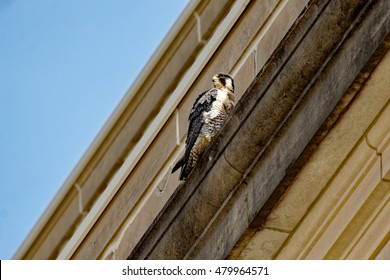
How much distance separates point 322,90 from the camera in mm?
17953

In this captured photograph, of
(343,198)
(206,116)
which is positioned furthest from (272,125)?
(206,116)

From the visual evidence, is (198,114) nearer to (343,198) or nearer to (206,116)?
(206,116)

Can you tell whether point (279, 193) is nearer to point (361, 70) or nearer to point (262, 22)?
point (361, 70)

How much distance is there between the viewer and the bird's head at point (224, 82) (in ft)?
65.8

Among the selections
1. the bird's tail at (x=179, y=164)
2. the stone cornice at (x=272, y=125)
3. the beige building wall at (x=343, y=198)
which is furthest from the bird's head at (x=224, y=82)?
the beige building wall at (x=343, y=198)

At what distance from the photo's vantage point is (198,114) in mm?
19938

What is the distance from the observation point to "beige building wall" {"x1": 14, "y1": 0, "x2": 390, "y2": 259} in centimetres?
1758

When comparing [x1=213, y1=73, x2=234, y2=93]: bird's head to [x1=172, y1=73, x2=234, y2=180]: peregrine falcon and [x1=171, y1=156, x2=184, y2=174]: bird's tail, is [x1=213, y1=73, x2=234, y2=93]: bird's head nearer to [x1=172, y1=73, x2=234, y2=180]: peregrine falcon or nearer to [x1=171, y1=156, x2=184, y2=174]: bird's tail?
[x1=172, y1=73, x2=234, y2=180]: peregrine falcon

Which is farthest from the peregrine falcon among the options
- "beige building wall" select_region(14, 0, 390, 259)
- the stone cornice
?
the stone cornice

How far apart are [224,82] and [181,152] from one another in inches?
34.5

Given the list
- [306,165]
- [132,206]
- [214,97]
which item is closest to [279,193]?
[306,165]

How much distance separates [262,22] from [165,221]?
6.09 feet

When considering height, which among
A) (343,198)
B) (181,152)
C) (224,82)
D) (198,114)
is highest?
(343,198)

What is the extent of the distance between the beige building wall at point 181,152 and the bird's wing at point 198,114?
37 centimetres
